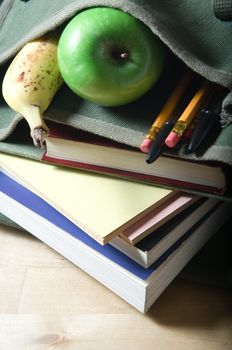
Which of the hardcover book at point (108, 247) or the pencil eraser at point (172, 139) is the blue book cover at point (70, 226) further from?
the pencil eraser at point (172, 139)

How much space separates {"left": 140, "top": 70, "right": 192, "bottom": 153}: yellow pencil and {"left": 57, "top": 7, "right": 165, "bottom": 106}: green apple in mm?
36

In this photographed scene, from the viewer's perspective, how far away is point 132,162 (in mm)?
432

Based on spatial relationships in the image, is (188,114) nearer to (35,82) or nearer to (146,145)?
(146,145)

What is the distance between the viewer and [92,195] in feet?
1.45

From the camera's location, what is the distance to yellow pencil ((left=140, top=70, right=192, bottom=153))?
39 centimetres

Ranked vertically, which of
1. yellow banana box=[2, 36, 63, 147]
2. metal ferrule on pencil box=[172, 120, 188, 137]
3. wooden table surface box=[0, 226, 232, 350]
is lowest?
wooden table surface box=[0, 226, 232, 350]

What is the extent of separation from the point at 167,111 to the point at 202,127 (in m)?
0.05

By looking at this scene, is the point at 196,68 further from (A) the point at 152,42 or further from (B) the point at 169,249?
(B) the point at 169,249

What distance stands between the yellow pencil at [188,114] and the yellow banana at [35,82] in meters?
0.14

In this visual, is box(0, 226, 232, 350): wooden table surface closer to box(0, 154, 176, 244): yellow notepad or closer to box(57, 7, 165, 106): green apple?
box(0, 154, 176, 244): yellow notepad

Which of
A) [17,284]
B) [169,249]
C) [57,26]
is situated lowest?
[17,284]

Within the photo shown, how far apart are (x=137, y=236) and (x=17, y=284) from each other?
170mm

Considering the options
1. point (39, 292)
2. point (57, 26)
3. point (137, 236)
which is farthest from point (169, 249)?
point (57, 26)

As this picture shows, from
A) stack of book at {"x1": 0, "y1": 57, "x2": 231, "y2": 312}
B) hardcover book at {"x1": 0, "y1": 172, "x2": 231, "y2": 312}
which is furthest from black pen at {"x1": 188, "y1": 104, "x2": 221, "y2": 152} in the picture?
hardcover book at {"x1": 0, "y1": 172, "x2": 231, "y2": 312}
